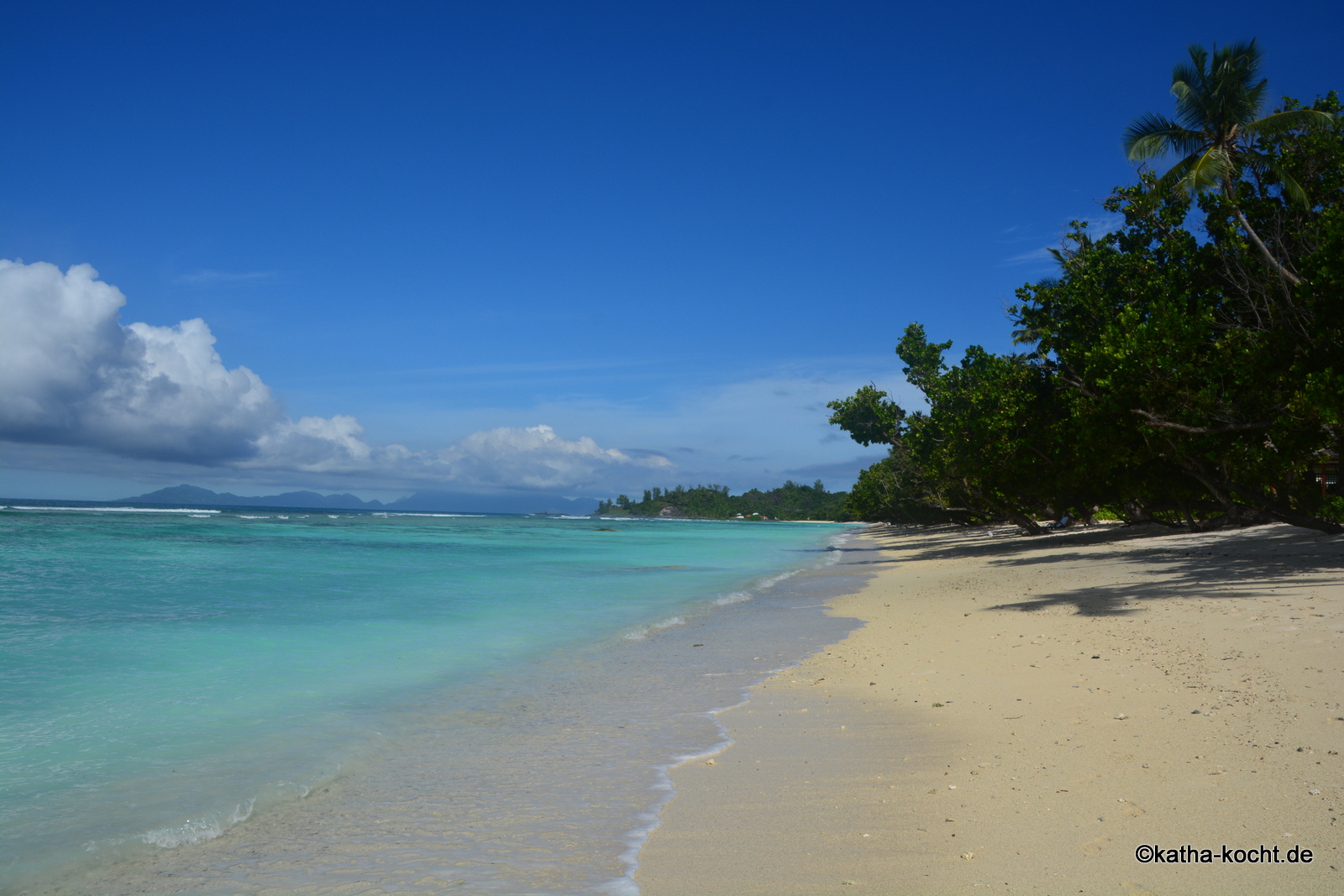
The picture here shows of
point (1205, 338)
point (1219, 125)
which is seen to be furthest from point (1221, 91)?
point (1205, 338)

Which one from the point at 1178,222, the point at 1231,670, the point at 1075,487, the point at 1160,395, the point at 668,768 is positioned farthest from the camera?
the point at 1075,487

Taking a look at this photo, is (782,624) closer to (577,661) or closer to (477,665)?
(577,661)

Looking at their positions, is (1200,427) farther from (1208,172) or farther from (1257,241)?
(1208,172)

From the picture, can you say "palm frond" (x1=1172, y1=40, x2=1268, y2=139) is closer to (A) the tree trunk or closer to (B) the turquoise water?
(A) the tree trunk

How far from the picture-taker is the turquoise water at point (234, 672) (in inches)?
204

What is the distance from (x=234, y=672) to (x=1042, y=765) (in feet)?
29.0

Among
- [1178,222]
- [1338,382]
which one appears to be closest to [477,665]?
[1338,382]

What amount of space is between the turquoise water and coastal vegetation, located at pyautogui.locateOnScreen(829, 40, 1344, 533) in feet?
32.8

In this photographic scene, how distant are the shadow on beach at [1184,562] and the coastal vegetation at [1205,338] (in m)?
1.03

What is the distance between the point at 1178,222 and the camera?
69.0 ft

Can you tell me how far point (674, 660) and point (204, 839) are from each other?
611cm

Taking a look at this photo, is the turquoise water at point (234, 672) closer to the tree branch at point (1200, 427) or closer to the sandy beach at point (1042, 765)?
the sandy beach at point (1042, 765)

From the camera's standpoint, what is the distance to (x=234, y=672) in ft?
31.1

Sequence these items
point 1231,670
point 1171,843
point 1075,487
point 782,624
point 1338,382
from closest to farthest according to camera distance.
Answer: point 1171,843, point 1231,670, point 1338,382, point 782,624, point 1075,487
